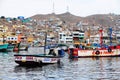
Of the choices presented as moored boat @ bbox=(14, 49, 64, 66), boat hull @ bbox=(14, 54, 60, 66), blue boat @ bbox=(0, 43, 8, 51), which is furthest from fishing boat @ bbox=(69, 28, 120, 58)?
blue boat @ bbox=(0, 43, 8, 51)

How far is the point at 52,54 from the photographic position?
5712cm

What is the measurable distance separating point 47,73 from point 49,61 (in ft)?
Answer: 34.9

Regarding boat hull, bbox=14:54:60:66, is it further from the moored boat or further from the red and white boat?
the red and white boat

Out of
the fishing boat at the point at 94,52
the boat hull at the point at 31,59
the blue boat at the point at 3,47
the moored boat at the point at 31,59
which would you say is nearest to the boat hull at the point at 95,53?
the fishing boat at the point at 94,52

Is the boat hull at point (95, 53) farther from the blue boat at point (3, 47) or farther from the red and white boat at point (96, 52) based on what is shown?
the blue boat at point (3, 47)

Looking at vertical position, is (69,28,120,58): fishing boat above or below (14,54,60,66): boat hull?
below

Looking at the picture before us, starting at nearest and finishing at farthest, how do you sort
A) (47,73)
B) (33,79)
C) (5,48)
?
1. (33,79)
2. (47,73)
3. (5,48)

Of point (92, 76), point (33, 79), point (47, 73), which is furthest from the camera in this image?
point (47, 73)

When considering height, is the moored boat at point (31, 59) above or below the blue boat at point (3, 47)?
above

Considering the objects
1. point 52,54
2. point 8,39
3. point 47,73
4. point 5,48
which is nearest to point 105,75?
point 47,73

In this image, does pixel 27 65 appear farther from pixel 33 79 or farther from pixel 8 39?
pixel 8 39

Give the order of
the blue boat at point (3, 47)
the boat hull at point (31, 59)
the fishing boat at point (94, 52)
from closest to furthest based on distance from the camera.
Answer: the boat hull at point (31, 59)
the fishing boat at point (94, 52)
the blue boat at point (3, 47)

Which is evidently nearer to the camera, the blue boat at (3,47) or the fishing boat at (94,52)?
the fishing boat at (94,52)

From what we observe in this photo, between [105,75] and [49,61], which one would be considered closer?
[105,75]
